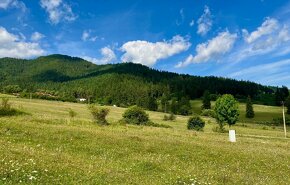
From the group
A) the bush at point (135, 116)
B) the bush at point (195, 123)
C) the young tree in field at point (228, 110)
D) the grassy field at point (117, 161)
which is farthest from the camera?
the bush at point (135, 116)

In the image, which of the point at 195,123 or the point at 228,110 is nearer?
the point at 228,110

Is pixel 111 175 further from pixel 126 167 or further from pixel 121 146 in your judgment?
pixel 121 146

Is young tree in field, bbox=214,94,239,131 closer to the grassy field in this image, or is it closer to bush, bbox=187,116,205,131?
bush, bbox=187,116,205,131

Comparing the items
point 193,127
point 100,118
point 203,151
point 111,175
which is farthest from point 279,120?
point 111,175

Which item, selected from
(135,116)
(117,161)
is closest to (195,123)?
(135,116)

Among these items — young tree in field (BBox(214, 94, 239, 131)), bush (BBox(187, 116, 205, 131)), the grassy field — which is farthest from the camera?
bush (BBox(187, 116, 205, 131))

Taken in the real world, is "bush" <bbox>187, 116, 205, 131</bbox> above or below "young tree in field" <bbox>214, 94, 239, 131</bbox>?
below

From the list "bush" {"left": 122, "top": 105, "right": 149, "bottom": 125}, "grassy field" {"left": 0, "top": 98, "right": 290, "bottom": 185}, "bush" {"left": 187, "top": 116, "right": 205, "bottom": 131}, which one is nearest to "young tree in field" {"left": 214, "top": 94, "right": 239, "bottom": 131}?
"bush" {"left": 187, "top": 116, "right": 205, "bottom": 131}

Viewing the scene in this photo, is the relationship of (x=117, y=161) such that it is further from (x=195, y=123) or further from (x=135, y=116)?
(x=135, y=116)

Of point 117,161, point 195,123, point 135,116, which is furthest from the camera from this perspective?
point 135,116

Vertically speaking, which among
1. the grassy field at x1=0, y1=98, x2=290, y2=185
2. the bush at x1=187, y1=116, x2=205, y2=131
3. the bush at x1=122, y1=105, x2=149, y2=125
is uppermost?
the bush at x1=122, y1=105, x2=149, y2=125

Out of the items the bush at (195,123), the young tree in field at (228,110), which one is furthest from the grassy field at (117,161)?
the bush at (195,123)

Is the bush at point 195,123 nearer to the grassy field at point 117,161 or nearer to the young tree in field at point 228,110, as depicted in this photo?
the young tree in field at point 228,110

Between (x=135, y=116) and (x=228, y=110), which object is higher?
(x=228, y=110)
